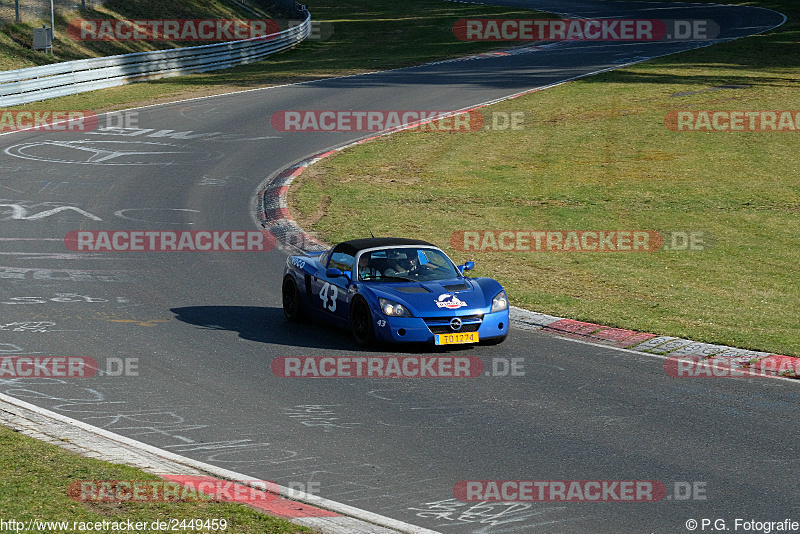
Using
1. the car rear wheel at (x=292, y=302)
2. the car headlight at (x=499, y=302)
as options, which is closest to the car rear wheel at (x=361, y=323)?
the car rear wheel at (x=292, y=302)

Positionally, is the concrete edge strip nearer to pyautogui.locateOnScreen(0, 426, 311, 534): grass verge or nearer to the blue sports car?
pyautogui.locateOnScreen(0, 426, 311, 534): grass verge

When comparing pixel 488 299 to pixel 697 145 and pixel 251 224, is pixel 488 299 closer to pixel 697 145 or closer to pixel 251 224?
pixel 251 224

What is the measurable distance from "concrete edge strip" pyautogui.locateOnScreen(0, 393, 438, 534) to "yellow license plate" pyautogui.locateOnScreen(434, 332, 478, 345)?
4368 millimetres

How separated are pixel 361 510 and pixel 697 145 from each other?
24.1m

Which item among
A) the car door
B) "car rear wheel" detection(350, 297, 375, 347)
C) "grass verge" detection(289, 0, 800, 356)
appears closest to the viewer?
"car rear wheel" detection(350, 297, 375, 347)

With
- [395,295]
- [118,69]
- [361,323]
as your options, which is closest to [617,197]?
[395,295]

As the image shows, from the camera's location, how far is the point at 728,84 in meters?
37.9

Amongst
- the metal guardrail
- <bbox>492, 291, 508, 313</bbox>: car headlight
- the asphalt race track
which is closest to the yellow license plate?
the asphalt race track

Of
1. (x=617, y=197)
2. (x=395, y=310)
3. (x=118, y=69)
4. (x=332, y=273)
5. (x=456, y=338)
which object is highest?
(x=118, y=69)

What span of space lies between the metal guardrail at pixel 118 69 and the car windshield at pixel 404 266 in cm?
2123

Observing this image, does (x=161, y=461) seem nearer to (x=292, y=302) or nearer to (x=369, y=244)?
(x=292, y=302)

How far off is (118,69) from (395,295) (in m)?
27.2

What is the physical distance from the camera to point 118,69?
1460 inches

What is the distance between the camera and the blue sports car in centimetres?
1261
